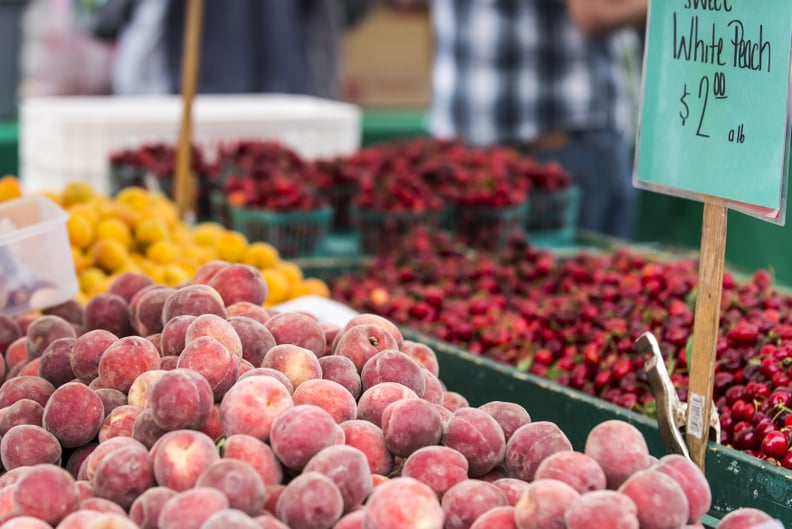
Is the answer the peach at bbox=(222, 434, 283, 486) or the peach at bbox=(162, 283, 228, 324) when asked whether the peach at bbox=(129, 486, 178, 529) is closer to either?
the peach at bbox=(222, 434, 283, 486)

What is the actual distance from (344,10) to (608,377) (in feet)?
16.0

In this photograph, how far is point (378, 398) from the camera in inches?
41.8

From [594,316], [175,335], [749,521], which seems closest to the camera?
[749,521]

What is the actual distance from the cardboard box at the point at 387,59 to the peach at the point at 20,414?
7.11m

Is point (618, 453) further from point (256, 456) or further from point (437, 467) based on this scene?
point (256, 456)

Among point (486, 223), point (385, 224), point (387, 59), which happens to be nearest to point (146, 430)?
point (385, 224)

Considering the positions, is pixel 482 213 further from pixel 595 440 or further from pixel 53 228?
pixel 595 440

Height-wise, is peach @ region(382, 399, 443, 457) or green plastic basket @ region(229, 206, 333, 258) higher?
peach @ region(382, 399, 443, 457)

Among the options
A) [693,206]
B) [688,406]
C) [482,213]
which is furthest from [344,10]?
[688,406]

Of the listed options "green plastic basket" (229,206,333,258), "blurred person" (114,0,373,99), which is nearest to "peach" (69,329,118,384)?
"green plastic basket" (229,206,333,258)

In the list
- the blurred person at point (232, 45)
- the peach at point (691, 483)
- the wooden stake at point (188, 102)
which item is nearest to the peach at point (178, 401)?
the peach at point (691, 483)

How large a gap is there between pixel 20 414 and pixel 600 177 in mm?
3212

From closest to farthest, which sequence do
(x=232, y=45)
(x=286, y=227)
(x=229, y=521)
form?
(x=229, y=521), (x=286, y=227), (x=232, y=45)

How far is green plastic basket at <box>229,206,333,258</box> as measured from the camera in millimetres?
2748
